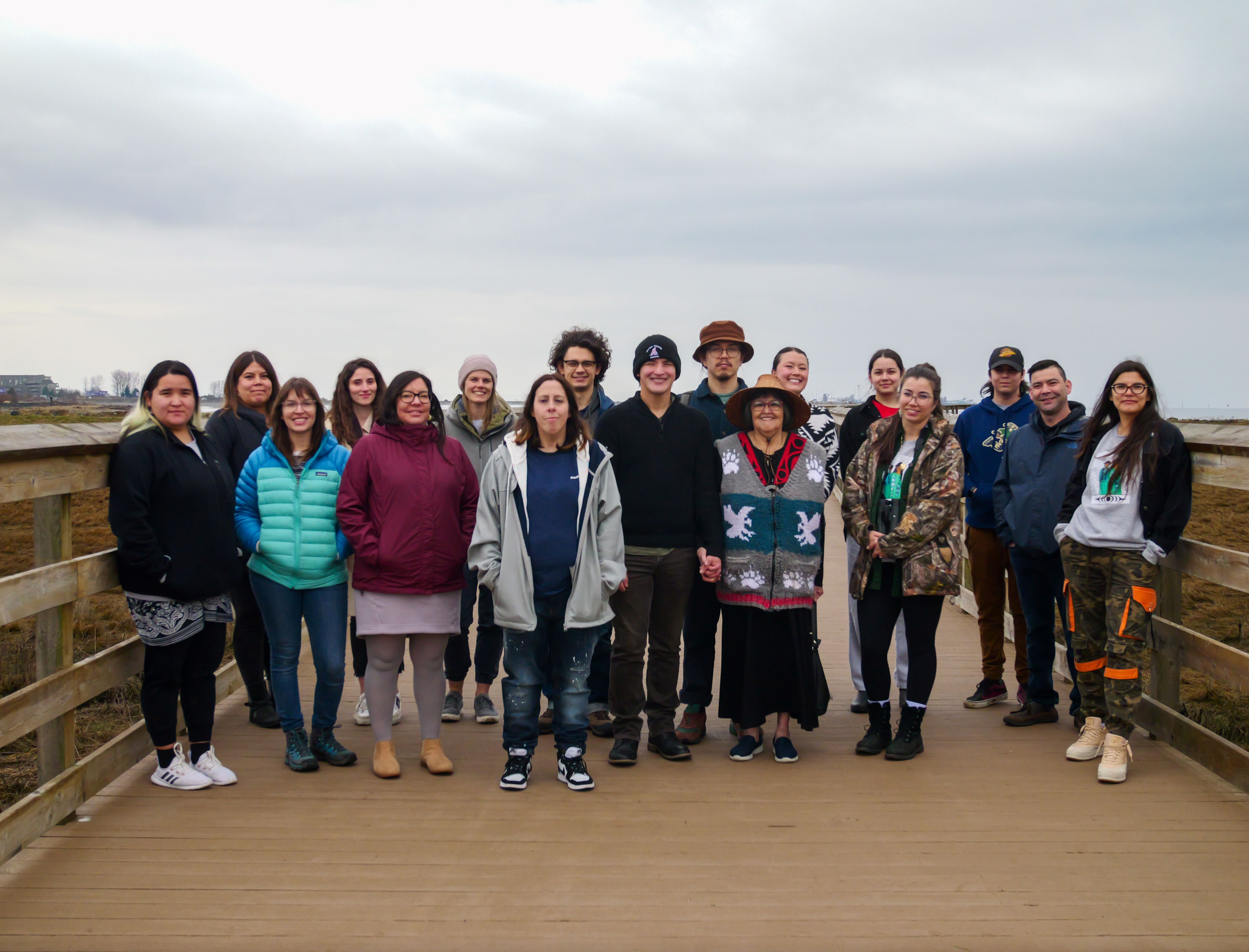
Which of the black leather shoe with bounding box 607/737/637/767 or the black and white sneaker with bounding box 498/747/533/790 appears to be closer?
the black and white sneaker with bounding box 498/747/533/790

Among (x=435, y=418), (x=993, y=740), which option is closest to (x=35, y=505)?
(x=435, y=418)

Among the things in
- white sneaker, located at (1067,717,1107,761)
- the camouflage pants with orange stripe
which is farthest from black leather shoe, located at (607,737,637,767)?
the camouflage pants with orange stripe

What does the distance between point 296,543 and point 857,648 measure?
118 inches

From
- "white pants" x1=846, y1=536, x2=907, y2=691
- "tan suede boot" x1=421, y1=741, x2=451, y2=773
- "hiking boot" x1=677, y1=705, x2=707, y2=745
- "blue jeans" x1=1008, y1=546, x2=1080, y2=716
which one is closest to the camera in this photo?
"tan suede boot" x1=421, y1=741, x2=451, y2=773

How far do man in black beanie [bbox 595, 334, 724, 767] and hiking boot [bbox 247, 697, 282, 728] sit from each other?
5.44 feet

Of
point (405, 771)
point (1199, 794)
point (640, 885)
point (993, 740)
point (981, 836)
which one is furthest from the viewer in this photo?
point (993, 740)

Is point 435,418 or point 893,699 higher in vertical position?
point 435,418

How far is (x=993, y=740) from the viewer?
472 centimetres

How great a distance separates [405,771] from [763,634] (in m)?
1.66

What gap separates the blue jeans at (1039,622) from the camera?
492 centimetres

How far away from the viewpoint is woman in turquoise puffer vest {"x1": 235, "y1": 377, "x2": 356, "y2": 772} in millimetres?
4109

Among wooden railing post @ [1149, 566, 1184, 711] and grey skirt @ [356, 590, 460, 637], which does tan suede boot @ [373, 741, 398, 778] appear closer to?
grey skirt @ [356, 590, 460, 637]

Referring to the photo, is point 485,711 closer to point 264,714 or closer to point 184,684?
point 264,714

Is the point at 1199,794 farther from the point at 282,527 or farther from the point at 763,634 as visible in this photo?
the point at 282,527
